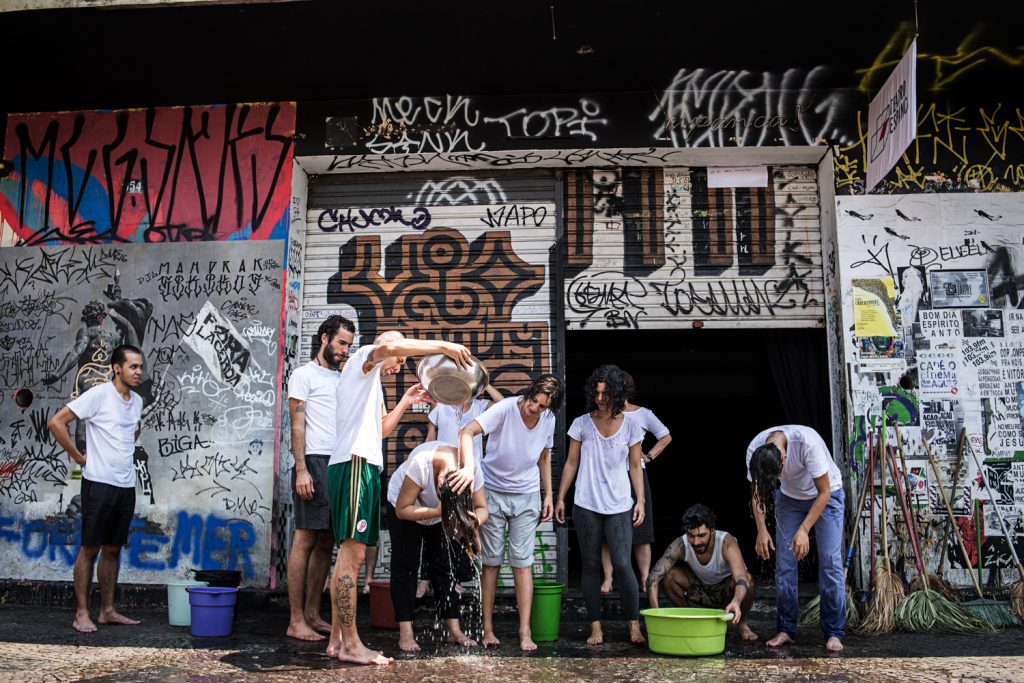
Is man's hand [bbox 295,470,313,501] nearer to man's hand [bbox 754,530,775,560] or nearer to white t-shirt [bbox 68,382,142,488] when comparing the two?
white t-shirt [bbox 68,382,142,488]

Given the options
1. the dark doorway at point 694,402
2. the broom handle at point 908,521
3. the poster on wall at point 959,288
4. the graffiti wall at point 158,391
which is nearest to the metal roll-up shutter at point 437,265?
the graffiti wall at point 158,391

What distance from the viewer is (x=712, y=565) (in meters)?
6.00

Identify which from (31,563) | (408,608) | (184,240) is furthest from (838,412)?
(31,563)

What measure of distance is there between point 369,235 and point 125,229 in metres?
2.22

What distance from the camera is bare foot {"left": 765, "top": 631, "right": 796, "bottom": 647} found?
5.65 m

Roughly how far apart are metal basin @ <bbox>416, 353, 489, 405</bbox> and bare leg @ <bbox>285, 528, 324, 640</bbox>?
1.61 m

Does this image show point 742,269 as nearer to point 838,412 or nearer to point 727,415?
point 838,412

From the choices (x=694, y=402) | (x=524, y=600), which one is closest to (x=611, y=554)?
(x=524, y=600)

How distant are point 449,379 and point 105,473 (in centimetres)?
287

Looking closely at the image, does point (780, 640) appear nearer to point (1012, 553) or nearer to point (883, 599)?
point (883, 599)

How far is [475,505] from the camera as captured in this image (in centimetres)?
558

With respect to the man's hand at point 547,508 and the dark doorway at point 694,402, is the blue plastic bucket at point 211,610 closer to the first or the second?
the man's hand at point 547,508

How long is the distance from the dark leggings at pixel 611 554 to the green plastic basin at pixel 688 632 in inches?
16.1

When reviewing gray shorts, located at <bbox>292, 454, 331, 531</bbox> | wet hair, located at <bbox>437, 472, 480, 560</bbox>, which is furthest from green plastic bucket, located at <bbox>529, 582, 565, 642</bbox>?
gray shorts, located at <bbox>292, 454, 331, 531</bbox>
